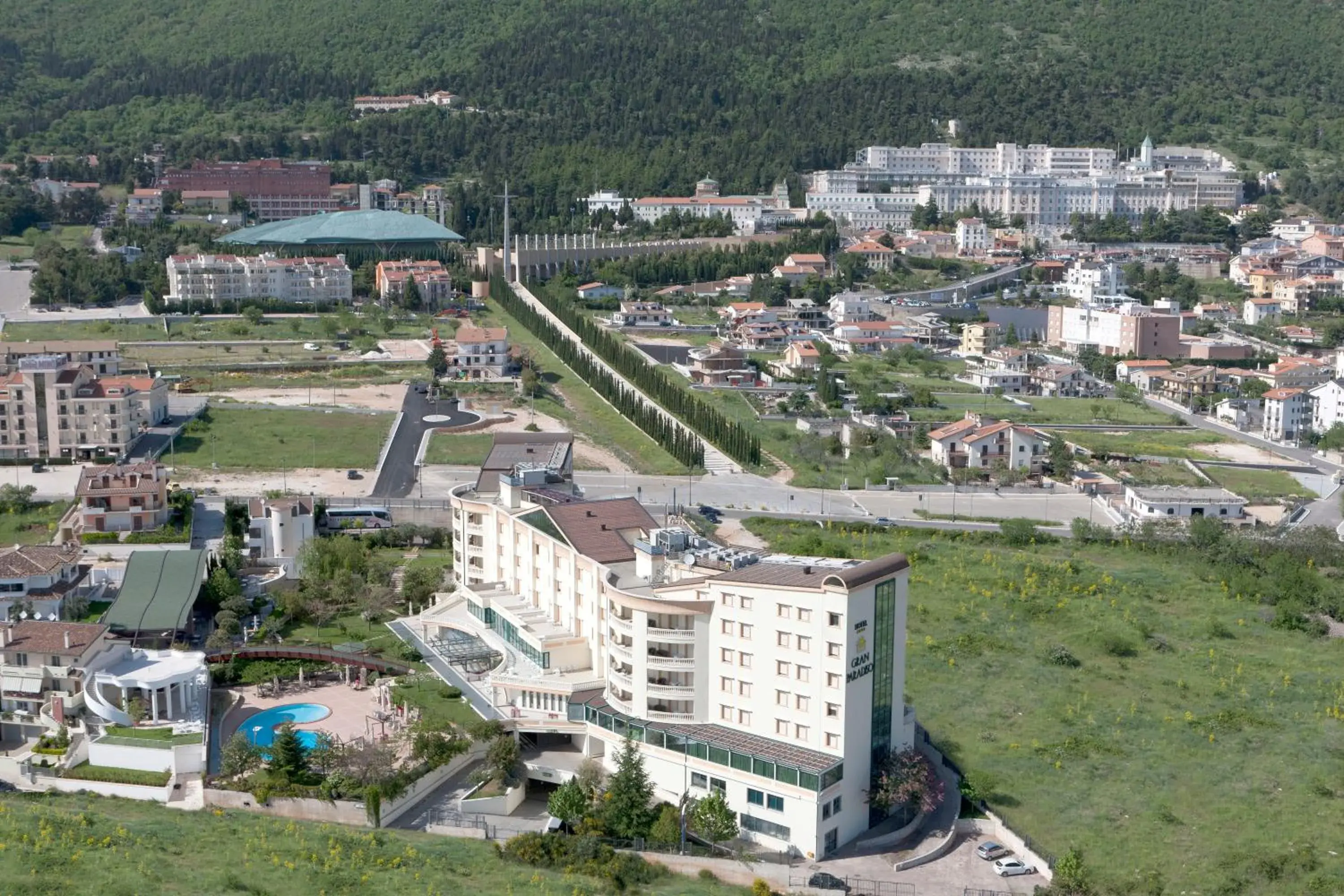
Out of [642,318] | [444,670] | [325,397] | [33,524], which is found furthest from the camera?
[642,318]

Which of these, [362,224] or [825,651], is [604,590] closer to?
[825,651]

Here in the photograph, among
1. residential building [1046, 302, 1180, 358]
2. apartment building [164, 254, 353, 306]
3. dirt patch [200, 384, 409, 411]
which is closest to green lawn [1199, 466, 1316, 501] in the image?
residential building [1046, 302, 1180, 358]

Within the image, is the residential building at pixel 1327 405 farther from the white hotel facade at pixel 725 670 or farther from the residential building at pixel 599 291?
the white hotel facade at pixel 725 670

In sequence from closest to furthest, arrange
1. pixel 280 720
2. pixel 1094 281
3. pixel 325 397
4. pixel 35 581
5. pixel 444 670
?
pixel 280 720 < pixel 444 670 < pixel 35 581 < pixel 325 397 < pixel 1094 281

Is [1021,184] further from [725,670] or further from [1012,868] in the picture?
[1012,868]

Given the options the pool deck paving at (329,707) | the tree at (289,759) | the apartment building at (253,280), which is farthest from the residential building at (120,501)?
the apartment building at (253,280)

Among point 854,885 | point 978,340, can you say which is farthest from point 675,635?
point 978,340
